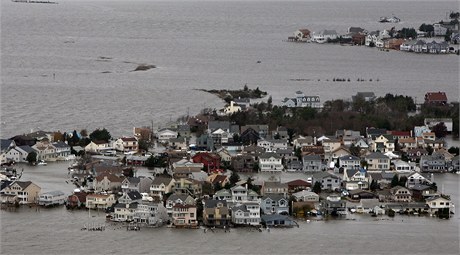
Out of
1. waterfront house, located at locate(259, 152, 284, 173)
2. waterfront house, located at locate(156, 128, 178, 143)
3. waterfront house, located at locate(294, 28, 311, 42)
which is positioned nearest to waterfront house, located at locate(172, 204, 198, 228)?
waterfront house, located at locate(259, 152, 284, 173)

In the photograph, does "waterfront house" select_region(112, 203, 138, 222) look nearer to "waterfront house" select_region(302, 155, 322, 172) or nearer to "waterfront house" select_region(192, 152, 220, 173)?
"waterfront house" select_region(192, 152, 220, 173)

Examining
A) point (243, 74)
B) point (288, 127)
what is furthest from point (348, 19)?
point (288, 127)

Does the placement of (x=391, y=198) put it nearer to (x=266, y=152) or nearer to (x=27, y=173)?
(x=266, y=152)

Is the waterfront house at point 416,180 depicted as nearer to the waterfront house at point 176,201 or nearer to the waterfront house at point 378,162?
the waterfront house at point 378,162

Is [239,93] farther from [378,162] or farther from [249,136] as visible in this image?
[378,162]

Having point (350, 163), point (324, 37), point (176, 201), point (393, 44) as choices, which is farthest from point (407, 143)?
point (324, 37)

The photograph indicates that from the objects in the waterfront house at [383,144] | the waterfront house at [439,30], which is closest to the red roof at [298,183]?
the waterfront house at [383,144]
